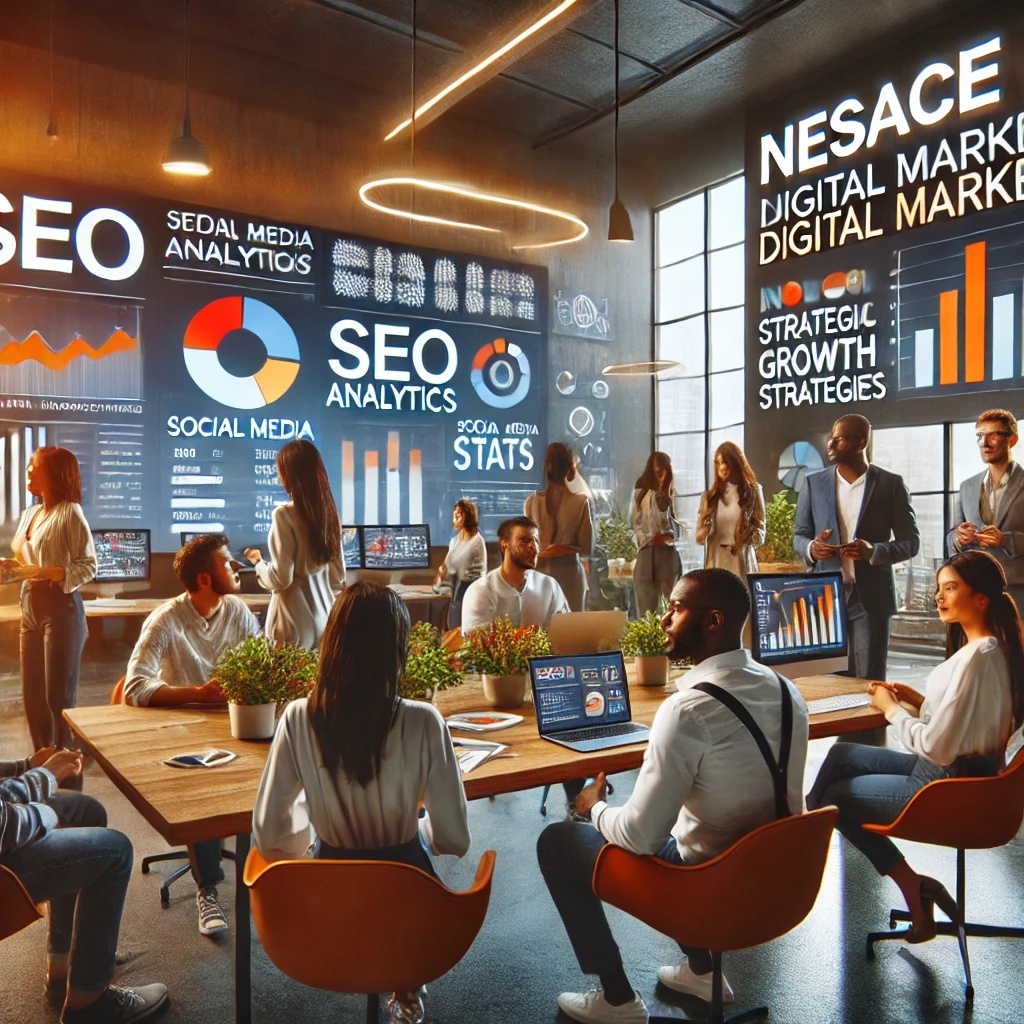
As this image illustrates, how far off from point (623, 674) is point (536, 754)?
1.61ft

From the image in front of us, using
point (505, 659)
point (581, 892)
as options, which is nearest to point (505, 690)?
point (505, 659)

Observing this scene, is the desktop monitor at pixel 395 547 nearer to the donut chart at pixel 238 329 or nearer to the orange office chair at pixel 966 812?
the donut chart at pixel 238 329

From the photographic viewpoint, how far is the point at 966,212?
8.35 meters

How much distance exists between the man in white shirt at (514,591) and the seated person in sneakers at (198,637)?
1.03m

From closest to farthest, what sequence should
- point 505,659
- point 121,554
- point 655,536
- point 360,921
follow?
1. point 360,921
2. point 505,659
3. point 121,554
4. point 655,536

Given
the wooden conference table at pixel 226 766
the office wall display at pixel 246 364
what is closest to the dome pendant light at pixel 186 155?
the office wall display at pixel 246 364

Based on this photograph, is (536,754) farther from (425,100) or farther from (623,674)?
(425,100)

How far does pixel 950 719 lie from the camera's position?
8.76 feet

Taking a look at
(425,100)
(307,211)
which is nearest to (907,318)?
(425,100)

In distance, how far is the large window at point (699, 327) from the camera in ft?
36.7

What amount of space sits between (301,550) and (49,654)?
1865 mm

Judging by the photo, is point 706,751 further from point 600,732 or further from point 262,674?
point 262,674

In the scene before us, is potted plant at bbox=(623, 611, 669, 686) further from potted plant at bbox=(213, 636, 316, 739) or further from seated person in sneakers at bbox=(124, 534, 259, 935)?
seated person in sneakers at bbox=(124, 534, 259, 935)


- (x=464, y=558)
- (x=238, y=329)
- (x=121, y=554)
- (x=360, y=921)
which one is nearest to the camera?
(x=360, y=921)
